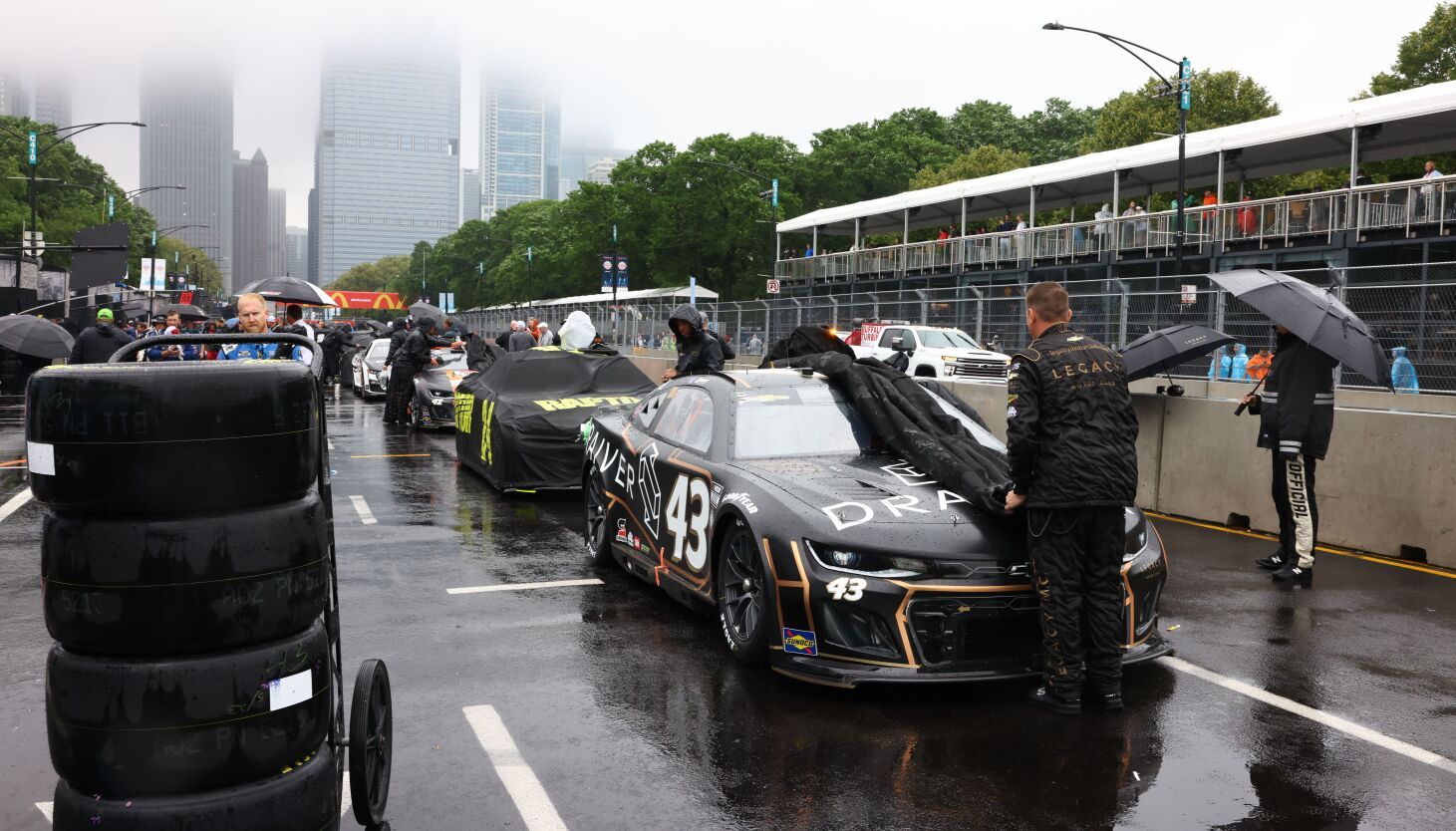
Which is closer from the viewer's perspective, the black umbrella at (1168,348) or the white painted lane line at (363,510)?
the black umbrella at (1168,348)

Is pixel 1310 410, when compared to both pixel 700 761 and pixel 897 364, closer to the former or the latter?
pixel 897 364

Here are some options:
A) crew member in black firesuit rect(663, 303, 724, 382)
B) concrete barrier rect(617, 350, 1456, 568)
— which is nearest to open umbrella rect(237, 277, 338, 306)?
crew member in black firesuit rect(663, 303, 724, 382)

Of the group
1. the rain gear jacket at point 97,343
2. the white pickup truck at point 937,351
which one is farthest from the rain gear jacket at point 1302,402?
the rain gear jacket at point 97,343

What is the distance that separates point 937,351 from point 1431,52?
36397 millimetres

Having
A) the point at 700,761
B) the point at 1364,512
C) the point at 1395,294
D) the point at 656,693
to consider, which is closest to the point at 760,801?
the point at 700,761

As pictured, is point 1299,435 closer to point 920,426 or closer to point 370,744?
point 920,426

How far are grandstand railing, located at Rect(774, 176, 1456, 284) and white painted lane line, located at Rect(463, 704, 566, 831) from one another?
86.3ft

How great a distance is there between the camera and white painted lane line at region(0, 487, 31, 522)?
10605mm

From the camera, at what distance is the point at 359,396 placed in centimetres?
2795

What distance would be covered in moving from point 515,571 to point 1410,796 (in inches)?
218

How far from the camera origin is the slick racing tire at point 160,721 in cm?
293

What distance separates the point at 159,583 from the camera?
9.66ft

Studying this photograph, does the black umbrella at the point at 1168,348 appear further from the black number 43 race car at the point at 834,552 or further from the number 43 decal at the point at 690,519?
the number 43 decal at the point at 690,519

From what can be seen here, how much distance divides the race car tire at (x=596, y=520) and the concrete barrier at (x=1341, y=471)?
19.0 ft
